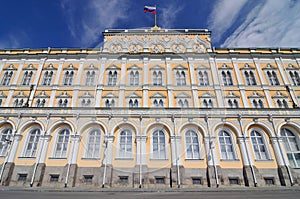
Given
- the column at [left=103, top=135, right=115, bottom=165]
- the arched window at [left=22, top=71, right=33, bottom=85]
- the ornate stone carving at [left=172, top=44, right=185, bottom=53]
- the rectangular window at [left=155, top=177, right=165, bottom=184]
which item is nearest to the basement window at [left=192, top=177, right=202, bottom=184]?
the rectangular window at [left=155, top=177, right=165, bottom=184]

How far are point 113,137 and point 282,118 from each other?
59.5ft

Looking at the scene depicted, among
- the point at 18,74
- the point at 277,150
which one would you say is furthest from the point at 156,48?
the point at 18,74

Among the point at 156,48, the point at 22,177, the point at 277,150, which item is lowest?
the point at 22,177

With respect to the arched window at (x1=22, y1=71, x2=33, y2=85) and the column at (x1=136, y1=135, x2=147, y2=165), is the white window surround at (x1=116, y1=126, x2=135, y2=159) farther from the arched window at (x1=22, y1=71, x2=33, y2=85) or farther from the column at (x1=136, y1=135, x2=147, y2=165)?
the arched window at (x1=22, y1=71, x2=33, y2=85)

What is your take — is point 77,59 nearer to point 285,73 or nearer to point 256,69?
point 256,69

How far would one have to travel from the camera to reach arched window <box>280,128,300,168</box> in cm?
1653

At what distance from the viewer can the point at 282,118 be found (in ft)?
58.4

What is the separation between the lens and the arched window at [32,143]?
56.0 feet

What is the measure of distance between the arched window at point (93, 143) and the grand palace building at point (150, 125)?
0.10 meters

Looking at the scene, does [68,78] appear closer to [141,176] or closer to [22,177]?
[22,177]

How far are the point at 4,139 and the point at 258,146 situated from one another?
27.0 m

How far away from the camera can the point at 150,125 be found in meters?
17.6

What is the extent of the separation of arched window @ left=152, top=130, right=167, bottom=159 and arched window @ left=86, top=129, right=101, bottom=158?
5754mm

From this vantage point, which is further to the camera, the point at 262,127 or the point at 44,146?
the point at 262,127
